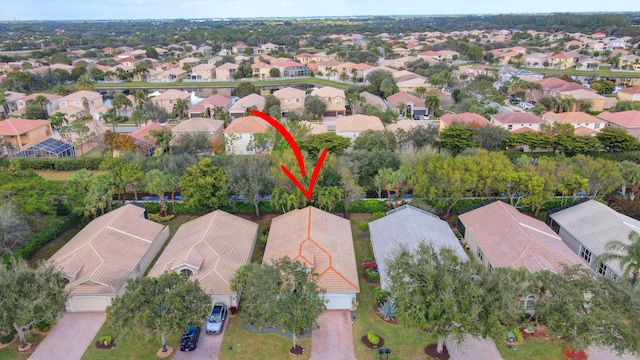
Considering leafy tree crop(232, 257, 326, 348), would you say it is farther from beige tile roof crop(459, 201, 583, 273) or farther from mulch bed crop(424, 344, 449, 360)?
beige tile roof crop(459, 201, 583, 273)

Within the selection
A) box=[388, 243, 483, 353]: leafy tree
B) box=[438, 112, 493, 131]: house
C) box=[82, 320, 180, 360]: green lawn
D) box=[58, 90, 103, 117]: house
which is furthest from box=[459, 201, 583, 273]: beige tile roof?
box=[58, 90, 103, 117]: house

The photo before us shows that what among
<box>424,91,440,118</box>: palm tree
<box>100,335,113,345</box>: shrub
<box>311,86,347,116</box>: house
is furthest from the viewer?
<box>311,86,347,116</box>: house

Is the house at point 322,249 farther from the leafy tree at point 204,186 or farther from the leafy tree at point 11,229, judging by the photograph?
the leafy tree at point 11,229

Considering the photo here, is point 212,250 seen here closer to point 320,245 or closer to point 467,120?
point 320,245

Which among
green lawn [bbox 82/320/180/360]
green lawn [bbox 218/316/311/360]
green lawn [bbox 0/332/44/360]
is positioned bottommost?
green lawn [bbox 218/316/311/360]

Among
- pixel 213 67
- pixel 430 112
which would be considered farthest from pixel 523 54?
pixel 213 67

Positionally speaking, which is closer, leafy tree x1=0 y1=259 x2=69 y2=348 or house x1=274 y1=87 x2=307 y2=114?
leafy tree x1=0 y1=259 x2=69 y2=348
